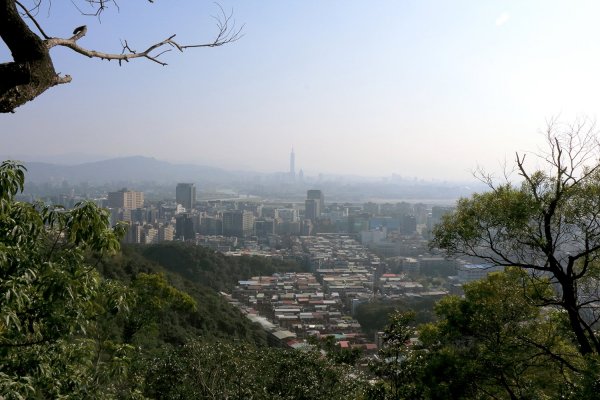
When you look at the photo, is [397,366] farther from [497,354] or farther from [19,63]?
[19,63]

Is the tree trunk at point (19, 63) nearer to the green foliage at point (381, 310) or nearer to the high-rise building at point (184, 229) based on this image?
the green foliage at point (381, 310)

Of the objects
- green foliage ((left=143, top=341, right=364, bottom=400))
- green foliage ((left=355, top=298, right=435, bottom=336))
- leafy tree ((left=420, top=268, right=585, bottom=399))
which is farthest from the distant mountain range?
leafy tree ((left=420, top=268, right=585, bottom=399))

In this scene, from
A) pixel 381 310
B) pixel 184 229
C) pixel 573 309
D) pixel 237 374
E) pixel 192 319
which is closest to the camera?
pixel 573 309

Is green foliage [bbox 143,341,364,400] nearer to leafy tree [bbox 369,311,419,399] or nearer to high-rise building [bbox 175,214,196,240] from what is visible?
leafy tree [bbox 369,311,419,399]

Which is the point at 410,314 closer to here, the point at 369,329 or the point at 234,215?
the point at 369,329

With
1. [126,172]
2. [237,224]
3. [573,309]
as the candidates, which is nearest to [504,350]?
[573,309]

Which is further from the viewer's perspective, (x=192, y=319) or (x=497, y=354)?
(x=192, y=319)

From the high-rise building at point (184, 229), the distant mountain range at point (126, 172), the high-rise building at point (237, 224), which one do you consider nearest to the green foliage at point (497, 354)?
the high-rise building at point (184, 229)

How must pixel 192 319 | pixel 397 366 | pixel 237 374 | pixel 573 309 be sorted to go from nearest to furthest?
pixel 573 309, pixel 397 366, pixel 237 374, pixel 192 319

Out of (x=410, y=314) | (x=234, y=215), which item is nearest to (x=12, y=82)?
(x=410, y=314)
